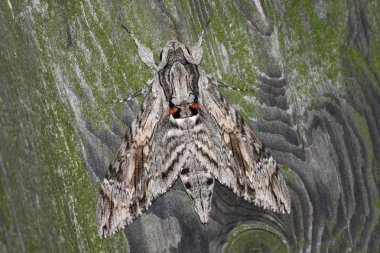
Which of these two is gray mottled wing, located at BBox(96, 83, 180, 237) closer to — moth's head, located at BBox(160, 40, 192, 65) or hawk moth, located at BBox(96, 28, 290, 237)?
hawk moth, located at BBox(96, 28, 290, 237)

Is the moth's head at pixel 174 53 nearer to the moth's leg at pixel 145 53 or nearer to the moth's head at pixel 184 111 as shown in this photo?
the moth's leg at pixel 145 53

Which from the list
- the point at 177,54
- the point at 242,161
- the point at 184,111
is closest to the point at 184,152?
the point at 184,111

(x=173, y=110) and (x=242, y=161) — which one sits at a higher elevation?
(x=173, y=110)

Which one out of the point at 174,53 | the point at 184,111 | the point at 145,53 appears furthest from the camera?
the point at 184,111

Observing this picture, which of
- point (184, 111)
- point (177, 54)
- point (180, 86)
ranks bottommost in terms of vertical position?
point (184, 111)

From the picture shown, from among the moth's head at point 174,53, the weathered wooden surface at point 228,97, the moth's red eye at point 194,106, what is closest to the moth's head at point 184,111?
the moth's red eye at point 194,106

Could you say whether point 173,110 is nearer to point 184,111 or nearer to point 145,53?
point 184,111

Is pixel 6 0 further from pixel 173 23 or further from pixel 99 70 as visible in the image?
pixel 173 23
